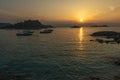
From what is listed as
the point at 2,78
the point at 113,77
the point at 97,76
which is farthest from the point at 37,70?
the point at 113,77

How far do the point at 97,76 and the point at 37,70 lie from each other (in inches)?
423

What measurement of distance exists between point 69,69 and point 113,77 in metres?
8.57

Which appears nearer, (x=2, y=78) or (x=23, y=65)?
(x=2, y=78)

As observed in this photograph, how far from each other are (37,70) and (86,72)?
874 cm

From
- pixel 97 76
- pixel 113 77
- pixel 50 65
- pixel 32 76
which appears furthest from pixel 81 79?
pixel 50 65

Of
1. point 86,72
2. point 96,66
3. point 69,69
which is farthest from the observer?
point 96,66

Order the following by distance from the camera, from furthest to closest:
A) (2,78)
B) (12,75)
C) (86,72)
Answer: (86,72), (12,75), (2,78)

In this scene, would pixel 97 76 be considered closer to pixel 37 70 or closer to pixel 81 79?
pixel 81 79

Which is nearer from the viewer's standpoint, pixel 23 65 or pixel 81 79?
pixel 81 79

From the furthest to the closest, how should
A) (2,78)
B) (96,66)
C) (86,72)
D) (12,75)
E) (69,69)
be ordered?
1. (96,66)
2. (69,69)
3. (86,72)
4. (12,75)
5. (2,78)

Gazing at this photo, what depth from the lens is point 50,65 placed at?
38750mm

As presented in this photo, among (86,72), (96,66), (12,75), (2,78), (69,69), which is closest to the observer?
(2,78)

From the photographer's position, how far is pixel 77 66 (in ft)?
126

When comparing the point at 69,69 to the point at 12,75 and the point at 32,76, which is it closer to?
the point at 32,76
